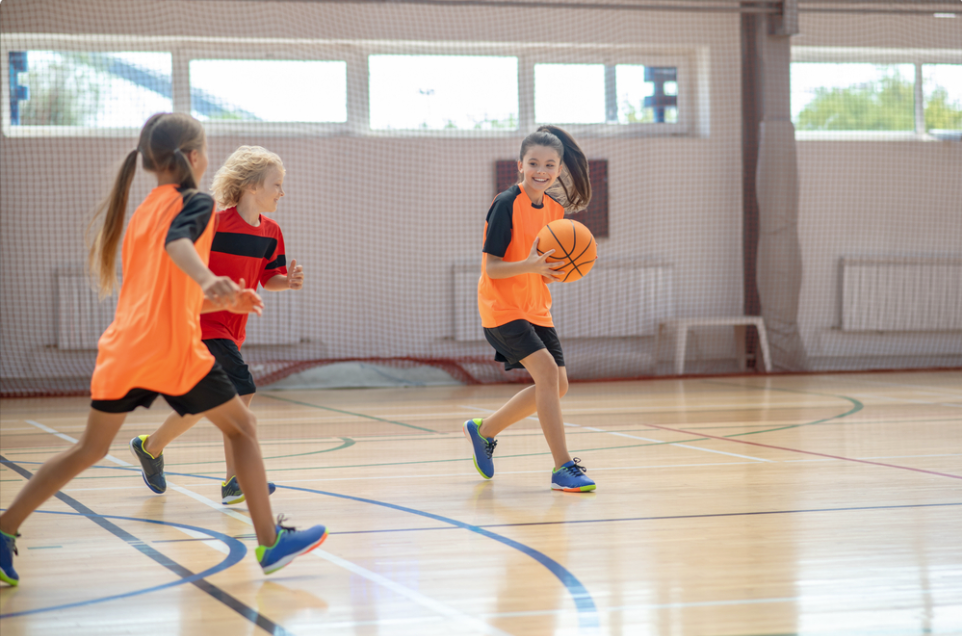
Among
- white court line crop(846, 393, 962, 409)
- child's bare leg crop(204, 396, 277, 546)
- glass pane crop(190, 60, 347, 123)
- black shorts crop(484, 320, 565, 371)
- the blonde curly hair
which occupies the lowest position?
white court line crop(846, 393, 962, 409)

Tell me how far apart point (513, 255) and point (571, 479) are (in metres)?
0.71

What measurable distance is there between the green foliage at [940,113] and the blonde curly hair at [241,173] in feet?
23.2

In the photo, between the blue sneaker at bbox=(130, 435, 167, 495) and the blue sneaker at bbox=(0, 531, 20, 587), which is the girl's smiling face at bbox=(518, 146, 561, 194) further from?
the blue sneaker at bbox=(0, 531, 20, 587)

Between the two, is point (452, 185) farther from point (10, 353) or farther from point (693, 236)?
point (10, 353)

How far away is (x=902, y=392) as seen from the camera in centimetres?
599

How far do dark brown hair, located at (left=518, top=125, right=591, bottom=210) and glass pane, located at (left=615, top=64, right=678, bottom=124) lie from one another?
189 inches

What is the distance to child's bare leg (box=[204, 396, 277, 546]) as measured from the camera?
75.9 inches

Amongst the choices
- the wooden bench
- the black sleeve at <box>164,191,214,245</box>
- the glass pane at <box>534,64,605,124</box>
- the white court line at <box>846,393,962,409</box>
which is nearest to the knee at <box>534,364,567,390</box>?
the black sleeve at <box>164,191,214,245</box>

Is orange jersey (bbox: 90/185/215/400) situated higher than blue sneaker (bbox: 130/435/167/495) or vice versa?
orange jersey (bbox: 90/185/215/400)

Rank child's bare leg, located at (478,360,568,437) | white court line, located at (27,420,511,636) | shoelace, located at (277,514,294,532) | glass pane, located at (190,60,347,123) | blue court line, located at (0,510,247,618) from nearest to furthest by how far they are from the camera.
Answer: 1. white court line, located at (27,420,511,636)
2. blue court line, located at (0,510,247,618)
3. shoelace, located at (277,514,294,532)
4. child's bare leg, located at (478,360,568,437)
5. glass pane, located at (190,60,347,123)

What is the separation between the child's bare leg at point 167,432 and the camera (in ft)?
9.09

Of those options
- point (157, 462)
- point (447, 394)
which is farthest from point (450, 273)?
point (157, 462)

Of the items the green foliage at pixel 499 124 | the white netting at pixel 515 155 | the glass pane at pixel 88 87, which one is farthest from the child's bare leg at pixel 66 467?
the green foliage at pixel 499 124

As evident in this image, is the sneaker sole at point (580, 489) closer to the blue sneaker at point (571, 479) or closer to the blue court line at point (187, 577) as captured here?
the blue sneaker at point (571, 479)
